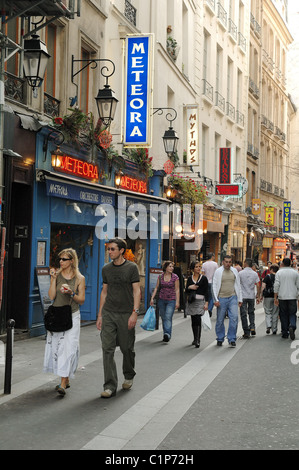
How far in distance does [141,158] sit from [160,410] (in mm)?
11804

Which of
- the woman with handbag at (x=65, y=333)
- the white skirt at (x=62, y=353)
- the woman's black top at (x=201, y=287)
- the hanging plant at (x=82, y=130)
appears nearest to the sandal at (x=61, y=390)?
the woman with handbag at (x=65, y=333)

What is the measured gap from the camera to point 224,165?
2709 cm

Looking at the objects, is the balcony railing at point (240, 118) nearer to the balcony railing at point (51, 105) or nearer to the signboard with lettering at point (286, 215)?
the signboard with lettering at point (286, 215)

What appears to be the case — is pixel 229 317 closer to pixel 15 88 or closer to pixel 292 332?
pixel 292 332

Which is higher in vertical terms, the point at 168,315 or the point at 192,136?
the point at 192,136

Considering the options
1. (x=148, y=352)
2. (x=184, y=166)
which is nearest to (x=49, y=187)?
(x=148, y=352)

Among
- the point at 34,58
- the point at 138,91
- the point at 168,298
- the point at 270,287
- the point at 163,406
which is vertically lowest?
the point at 163,406

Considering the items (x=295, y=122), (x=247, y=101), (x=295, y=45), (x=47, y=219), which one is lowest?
(x=47, y=219)

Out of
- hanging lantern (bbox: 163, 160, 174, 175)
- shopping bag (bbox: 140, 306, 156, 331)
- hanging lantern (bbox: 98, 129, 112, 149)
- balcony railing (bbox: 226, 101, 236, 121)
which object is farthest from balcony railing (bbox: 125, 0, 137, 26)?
balcony railing (bbox: 226, 101, 236, 121)

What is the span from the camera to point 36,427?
5777 mm

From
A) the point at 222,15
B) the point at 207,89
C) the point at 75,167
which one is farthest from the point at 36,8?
the point at 222,15

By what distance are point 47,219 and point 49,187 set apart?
77 centimetres

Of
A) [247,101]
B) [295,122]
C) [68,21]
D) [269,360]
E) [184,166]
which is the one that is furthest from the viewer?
[295,122]
